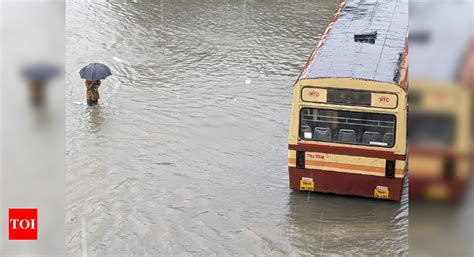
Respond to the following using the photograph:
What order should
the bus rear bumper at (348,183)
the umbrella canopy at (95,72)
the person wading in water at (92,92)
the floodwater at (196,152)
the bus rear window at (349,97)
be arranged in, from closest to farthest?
the floodwater at (196,152) < the bus rear window at (349,97) < the bus rear bumper at (348,183) < the umbrella canopy at (95,72) < the person wading in water at (92,92)

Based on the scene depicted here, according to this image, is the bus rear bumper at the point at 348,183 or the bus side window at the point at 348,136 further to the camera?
the bus rear bumper at the point at 348,183

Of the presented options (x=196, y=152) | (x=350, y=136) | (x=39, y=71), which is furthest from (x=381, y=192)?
(x=39, y=71)

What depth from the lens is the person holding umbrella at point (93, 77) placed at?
13.4 meters

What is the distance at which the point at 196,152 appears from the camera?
454 inches

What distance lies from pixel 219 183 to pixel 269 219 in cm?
136

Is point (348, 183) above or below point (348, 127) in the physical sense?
below

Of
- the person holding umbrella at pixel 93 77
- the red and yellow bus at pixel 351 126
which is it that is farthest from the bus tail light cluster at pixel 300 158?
the person holding umbrella at pixel 93 77

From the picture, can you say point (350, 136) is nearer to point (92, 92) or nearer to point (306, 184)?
point (306, 184)

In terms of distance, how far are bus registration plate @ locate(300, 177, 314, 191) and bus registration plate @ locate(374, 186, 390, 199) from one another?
0.92 metres

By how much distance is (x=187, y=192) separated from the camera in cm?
1015

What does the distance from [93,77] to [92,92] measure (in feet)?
1.38

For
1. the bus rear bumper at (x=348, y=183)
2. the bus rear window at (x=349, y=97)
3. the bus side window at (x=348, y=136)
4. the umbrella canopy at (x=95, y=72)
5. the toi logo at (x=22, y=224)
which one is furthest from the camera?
the umbrella canopy at (x=95, y=72)

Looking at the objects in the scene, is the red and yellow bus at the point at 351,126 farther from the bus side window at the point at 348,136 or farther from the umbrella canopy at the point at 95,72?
the umbrella canopy at the point at 95,72

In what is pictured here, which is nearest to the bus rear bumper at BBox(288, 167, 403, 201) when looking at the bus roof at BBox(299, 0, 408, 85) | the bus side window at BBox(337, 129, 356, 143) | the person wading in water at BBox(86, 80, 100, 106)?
the bus side window at BBox(337, 129, 356, 143)
